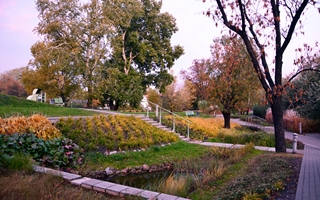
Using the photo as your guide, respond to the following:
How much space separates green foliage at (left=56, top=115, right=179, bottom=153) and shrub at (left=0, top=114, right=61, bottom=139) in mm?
811

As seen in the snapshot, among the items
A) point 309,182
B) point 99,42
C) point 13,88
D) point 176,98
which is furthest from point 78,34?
point 13,88

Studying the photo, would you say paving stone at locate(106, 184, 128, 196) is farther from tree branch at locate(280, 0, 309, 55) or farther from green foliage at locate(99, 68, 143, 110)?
green foliage at locate(99, 68, 143, 110)

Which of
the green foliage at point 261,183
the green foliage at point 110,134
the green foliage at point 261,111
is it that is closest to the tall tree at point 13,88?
the green foliage at point 261,111

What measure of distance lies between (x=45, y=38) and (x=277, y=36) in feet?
68.8

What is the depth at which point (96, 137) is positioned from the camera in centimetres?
988

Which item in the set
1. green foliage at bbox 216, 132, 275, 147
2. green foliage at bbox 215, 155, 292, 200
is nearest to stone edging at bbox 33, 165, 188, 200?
green foliage at bbox 215, 155, 292, 200

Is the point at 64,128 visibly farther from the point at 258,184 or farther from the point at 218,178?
the point at 258,184

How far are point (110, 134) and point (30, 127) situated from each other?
2.93 meters

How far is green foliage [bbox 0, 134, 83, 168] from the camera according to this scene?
6.69 metres

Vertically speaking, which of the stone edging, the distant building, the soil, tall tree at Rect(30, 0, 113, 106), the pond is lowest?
the pond

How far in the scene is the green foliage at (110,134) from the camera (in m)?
9.59

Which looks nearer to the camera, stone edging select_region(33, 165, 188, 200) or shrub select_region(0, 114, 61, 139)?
stone edging select_region(33, 165, 188, 200)

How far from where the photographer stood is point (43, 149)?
7449mm

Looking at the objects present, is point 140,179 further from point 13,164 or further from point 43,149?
point 13,164
